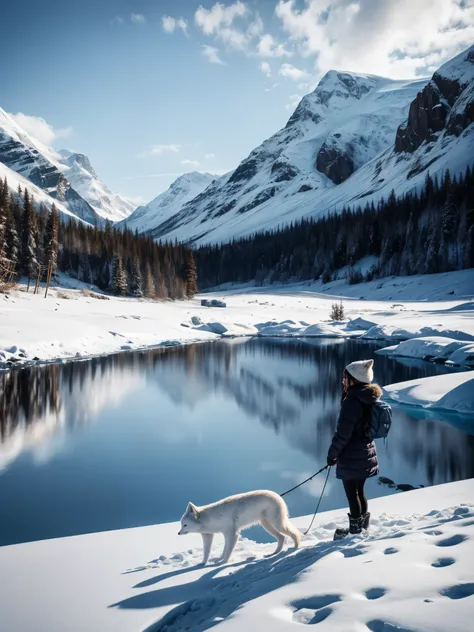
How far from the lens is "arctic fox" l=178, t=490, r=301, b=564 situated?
6035mm

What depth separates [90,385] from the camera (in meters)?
22.6

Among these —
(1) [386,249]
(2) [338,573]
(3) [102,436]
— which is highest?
(1) [386,249]

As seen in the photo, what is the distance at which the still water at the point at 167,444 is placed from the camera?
381 inches

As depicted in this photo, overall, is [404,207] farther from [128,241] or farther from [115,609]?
[115,609]

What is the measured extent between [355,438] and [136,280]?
75808mm

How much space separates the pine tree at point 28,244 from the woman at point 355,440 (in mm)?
63208

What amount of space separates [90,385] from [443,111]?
19234cm

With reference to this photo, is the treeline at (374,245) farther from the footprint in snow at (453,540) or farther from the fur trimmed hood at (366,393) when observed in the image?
the footprint in snow at (453,540)

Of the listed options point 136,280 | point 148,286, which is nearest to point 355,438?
point 136,280

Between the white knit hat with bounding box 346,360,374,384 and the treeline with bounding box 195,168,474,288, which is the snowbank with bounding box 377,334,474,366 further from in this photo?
the treeline with bounding box 195,168,474,288

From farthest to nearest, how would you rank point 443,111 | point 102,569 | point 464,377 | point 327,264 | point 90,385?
point 443,111 → point 327,264 → point 90,385 → point 464,377 → point 102,569

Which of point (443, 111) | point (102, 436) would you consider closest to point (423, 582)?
point (102, 436)

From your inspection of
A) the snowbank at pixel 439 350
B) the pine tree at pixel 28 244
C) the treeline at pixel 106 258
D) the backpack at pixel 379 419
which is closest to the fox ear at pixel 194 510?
the backpack at pixel 379 419

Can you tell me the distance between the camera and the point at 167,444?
14258 millimetres
